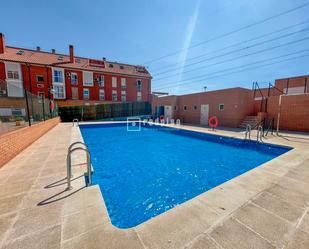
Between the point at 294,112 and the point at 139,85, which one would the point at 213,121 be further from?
the point at 139,85

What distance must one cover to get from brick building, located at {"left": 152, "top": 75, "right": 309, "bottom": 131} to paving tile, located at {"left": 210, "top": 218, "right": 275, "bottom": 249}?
395 inches

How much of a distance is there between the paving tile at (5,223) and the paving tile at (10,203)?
13 cm

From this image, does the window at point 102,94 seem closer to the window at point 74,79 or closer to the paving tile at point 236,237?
the window at point 74,79

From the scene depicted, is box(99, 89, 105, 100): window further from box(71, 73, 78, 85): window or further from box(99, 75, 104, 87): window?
box(71, 73, 78, 85): window

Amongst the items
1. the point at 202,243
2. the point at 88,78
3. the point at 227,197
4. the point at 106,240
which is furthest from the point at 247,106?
the point at 88,78

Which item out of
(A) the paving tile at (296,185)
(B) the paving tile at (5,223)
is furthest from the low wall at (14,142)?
(A) the paving tile at (296,185)

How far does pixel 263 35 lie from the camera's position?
34.8 feet

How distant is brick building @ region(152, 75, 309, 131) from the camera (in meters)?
9.74

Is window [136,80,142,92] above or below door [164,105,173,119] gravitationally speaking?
above

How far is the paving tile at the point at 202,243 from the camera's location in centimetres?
147

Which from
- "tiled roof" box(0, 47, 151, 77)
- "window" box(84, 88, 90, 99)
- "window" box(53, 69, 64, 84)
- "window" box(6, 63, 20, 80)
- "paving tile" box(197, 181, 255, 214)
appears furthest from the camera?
"window" box(84, 88, 90, 99)

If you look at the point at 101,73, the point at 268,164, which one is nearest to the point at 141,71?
the point at 101,73

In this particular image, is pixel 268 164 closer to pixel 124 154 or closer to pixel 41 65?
pixel 124 154

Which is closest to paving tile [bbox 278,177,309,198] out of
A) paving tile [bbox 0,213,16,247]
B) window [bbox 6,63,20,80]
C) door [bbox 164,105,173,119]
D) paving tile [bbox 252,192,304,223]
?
paving tile [bbox 252,192,304,223]
